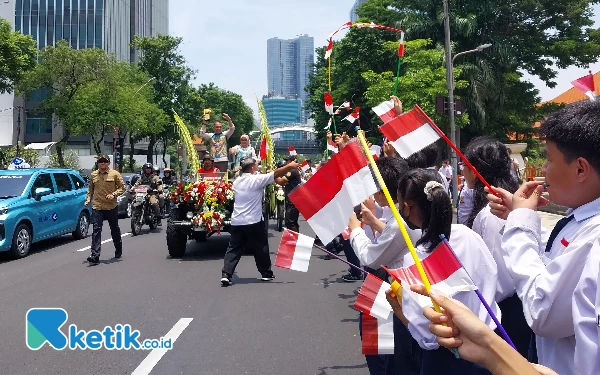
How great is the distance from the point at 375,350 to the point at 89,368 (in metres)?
2.40

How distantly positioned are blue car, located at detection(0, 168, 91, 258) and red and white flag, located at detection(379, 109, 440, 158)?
346 inches

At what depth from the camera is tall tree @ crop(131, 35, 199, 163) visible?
46.8 metres

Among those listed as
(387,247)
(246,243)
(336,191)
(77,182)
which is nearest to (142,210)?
(77,182)

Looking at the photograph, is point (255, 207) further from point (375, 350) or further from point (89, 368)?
point (375, 350)

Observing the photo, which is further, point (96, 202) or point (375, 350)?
point (96, 202)

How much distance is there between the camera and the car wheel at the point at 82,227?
42.1 ft

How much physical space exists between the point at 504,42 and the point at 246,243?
2581cm

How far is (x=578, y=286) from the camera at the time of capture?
5.07ft

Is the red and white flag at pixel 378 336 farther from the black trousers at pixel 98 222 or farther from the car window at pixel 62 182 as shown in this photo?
the car window at pixel 62 182

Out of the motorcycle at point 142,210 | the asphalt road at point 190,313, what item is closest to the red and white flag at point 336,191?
the asphalt road at point 190,313

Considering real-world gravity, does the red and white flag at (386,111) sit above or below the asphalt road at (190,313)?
above

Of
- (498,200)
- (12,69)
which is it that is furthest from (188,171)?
(12,69)

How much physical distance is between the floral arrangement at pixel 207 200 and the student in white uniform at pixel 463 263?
724cm

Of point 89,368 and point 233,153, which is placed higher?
point 233,153
